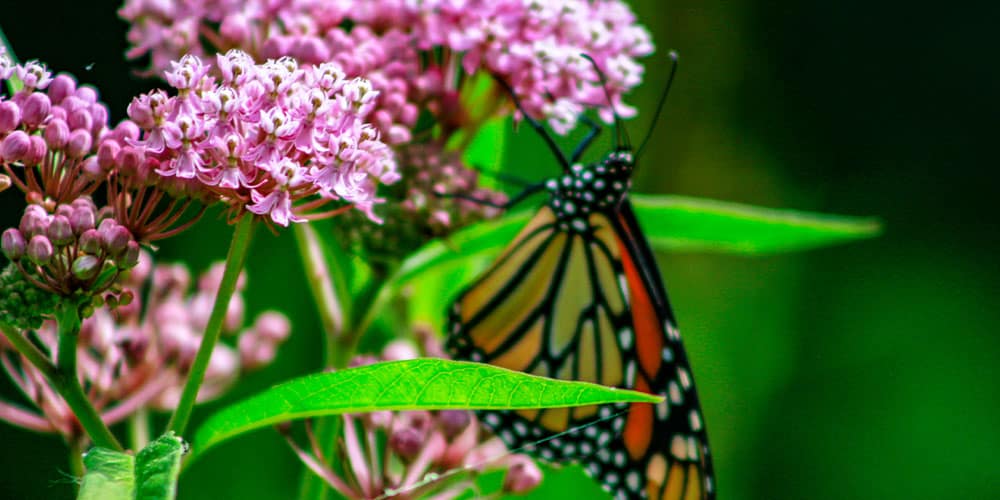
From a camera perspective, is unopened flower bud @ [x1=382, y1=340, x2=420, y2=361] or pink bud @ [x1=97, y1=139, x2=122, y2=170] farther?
unopened flower bud @ [x1=382, y1=340, x2=420, y2=361]

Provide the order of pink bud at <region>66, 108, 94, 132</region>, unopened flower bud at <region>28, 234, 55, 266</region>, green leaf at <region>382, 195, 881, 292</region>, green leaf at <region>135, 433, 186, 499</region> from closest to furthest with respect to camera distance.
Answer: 1. green leaf at <region>135, 433, 186, 499</region>
2. unopened flower bud at <region>28, 234, 55, 266</region>
3. pink bud at <region>66, 108, 94, 132</region>
4. green leaf at <region>382, 195, 881, 292</region>

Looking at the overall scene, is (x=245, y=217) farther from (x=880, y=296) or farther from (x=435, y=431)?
(x=880, y=296)

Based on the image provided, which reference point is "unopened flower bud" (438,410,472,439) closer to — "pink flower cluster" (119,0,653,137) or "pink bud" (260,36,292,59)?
"pink flower cluster" (119,0,653,137)

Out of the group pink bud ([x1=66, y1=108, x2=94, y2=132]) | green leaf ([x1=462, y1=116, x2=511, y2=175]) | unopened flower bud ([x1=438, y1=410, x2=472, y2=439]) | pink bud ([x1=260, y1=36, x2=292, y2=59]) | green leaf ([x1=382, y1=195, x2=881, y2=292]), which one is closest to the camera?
pink bud ([x1=66, y1=108, x2=94, y2=132])

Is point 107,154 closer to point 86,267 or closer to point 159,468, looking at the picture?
point 86,267

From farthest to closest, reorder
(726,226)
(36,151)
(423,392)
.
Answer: (726,226) < (36,151) < (423,392)

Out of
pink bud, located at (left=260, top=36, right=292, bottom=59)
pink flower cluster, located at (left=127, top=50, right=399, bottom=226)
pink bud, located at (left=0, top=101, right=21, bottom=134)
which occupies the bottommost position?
pink flower cluster, located at (left=127, top=50, right=399, bottom=226)

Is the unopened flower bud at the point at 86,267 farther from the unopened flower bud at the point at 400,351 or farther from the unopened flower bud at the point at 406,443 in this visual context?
the unopened flower bud at the point at 400,351

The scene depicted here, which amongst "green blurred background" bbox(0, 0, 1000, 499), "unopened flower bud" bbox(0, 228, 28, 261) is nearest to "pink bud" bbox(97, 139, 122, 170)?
"unopened flower bud" bbox(0, 228, 28, 261)

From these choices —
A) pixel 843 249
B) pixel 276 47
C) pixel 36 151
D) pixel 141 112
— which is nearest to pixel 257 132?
pixel 141 112
